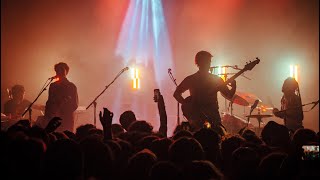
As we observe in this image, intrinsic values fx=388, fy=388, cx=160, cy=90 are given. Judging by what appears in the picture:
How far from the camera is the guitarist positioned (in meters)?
6.87

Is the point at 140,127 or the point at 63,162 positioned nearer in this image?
the point at 63,162

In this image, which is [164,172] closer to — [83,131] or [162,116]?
[83,131]

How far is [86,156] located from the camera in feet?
10.9

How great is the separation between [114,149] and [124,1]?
49.2 ft

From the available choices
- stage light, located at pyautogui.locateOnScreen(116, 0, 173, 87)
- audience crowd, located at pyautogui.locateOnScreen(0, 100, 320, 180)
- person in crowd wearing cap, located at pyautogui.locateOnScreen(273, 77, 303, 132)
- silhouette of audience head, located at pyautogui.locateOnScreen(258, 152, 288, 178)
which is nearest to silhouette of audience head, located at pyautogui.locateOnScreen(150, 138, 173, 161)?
audience crowd, located at pyautogui.locateOnScreen(0, 100, 320, 180)

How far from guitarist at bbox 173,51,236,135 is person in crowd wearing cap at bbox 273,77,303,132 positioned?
205 centimetres

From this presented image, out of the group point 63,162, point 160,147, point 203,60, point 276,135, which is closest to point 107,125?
point 160,147

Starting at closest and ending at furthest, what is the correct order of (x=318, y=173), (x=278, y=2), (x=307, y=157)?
Result: (x=318, y=173), (x=307, y=157), (x=278, y=2)

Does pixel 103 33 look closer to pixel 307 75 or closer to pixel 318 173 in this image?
pixel 307 75

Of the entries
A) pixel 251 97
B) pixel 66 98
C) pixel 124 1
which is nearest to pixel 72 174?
pixel 66 98

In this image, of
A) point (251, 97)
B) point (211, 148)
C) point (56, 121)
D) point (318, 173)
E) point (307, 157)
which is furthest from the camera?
point (251, 97)

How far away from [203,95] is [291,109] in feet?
8.46

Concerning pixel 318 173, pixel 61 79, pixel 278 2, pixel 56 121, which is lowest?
pixel 318 173

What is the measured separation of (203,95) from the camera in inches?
276
